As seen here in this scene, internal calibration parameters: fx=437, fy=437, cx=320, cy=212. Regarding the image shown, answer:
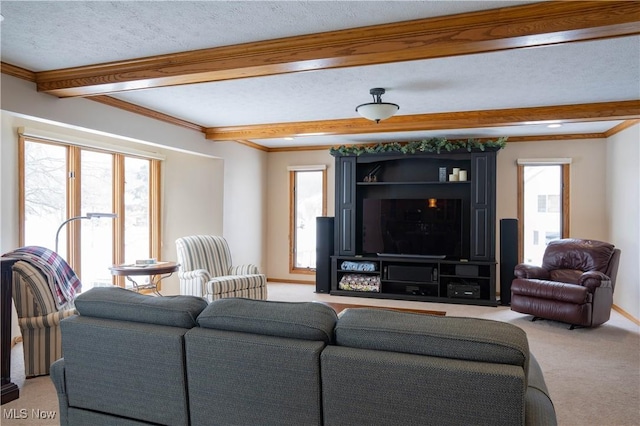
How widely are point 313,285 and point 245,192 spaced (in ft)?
6.55

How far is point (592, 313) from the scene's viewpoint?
4.65 metres

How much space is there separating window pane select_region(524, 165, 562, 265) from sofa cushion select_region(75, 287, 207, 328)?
6003 mm

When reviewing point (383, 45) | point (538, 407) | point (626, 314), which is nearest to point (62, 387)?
point (538, 407)

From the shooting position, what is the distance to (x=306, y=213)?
25.7ft

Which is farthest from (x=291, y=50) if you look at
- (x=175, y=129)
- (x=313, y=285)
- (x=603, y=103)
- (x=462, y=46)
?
(x=313, y=285)

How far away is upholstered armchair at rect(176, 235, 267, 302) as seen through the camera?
4863 millimetres

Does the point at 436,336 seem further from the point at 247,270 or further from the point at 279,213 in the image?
the point at 279,213

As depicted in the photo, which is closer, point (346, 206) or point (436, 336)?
point (436, 336)

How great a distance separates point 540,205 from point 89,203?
6.26 metres

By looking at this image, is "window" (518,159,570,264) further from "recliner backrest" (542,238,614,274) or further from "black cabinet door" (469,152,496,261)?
"recliner backrest" (542,238,614,274)

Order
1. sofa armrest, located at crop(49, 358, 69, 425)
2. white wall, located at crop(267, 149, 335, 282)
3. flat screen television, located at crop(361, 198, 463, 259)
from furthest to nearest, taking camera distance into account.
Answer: white wall, located at crop(267, 149, 335, 282)
flat screen television, located at crop(361, 198, 463, 259)
sofa armrest, located at crop(49, 358, 69, 425)

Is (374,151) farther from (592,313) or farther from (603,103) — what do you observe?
(592,313)

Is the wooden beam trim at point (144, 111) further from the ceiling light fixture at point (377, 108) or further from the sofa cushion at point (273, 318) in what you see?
the sofa cushion at point (273, 318)

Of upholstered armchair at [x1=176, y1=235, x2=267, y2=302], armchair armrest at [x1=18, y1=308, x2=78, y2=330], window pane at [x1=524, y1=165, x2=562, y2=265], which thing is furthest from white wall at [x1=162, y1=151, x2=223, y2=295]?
window pane at [x1=524, y1=165, x2=562, y2=265]
